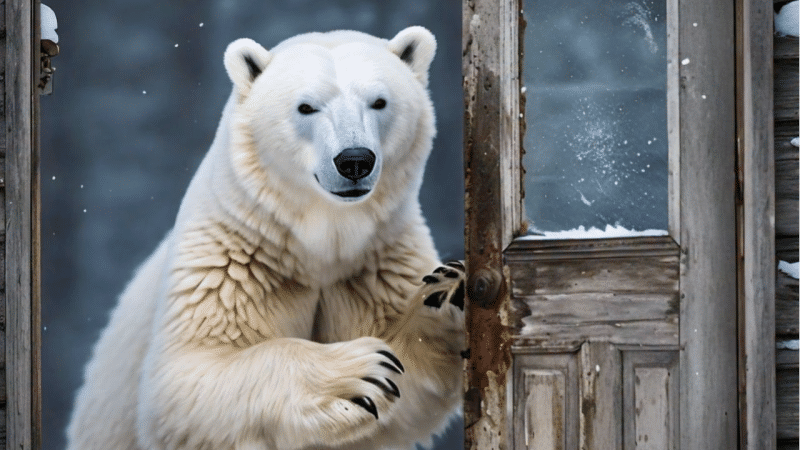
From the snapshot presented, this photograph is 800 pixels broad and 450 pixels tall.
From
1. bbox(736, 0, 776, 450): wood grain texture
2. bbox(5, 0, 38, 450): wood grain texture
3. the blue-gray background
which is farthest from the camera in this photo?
the blue-gray background

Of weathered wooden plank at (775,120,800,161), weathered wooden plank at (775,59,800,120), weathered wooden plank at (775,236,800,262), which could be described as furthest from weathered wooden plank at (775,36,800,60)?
weathered wooden plank at (775,236,800,262)

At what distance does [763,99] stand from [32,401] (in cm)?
194

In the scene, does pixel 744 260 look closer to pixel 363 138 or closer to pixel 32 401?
pixel 363 138

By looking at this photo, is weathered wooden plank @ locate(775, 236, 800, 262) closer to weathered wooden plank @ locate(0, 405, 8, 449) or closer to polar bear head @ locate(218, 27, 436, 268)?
polar bear head @ locate(218, 27, 436, 268)

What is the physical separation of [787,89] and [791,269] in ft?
1.32

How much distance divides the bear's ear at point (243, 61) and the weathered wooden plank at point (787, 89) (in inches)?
63.3

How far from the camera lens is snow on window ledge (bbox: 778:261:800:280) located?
7.23ft

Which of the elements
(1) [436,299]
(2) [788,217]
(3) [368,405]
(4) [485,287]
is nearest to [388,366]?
(3) [368,405]

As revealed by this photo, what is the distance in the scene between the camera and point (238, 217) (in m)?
3.02

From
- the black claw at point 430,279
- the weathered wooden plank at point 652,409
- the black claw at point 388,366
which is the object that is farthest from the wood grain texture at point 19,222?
the weathered wooden plank at point 652,409

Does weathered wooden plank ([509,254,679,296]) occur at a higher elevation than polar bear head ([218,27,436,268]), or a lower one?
lower

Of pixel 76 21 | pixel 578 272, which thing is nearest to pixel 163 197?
pixel 76 21

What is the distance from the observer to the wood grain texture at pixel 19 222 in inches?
101

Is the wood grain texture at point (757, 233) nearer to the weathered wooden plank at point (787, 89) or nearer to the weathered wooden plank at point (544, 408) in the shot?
the weathered wooden plank at point (787, 89)
